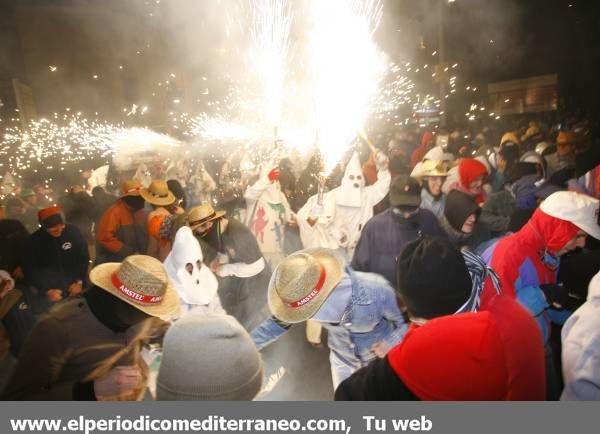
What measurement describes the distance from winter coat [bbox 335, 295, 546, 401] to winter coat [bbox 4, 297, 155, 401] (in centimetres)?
128

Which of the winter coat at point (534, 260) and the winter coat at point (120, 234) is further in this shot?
the winter coat at point (120, 234)

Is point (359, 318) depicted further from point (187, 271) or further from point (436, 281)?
point (187, 271)

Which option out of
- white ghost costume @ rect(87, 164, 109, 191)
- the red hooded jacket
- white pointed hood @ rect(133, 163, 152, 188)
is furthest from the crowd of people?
white ghost costume @ rect(87, 164, 109, 191)

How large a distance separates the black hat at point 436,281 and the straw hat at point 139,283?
1.38 m

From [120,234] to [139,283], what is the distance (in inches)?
120

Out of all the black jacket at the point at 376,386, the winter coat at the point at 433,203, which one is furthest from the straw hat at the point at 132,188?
the black jacket at the point at 376,386

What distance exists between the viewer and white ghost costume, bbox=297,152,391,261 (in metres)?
5.36

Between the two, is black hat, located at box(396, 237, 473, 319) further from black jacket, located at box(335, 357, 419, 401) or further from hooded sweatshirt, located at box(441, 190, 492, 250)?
hooded sweatshirt, located at box(441, 190, 492, 250)

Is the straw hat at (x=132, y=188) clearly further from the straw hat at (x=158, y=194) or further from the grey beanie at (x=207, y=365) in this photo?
the grey beanie at (x=207, y=365)

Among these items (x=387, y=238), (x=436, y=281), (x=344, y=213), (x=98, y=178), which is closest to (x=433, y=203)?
(x=344, y=213)

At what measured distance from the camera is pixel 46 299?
4.33 m

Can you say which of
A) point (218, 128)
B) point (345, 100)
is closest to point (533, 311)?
point (345, 100)

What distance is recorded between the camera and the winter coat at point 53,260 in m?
4.28

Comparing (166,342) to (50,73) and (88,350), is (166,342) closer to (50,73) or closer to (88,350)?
(88,350)
